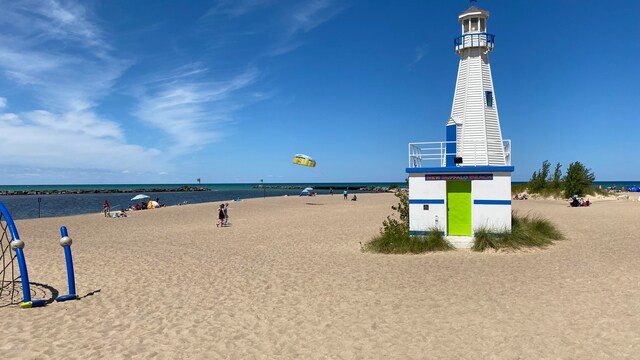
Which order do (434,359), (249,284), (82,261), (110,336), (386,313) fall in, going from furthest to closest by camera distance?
(82,261) < (249,284) < (386,313) < (110,336) < (434,359)

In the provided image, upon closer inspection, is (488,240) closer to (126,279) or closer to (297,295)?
(297,295)

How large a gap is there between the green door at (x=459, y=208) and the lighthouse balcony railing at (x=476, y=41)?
5712 millimetres

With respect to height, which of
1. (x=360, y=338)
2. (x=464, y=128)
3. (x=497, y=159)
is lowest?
(x=360, y=338)

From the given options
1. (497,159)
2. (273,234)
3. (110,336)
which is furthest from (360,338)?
(273,234)

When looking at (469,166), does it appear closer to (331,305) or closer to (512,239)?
(512,239)

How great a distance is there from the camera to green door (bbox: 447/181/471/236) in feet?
48.2

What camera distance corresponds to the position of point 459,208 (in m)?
14.7

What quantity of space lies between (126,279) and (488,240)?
11094mm

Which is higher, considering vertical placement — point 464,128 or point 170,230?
point 464,128

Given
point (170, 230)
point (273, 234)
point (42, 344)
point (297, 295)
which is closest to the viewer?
point (42, 344)

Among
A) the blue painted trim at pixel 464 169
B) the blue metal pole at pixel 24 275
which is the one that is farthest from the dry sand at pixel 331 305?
the blue painted trim at pixel 464 169

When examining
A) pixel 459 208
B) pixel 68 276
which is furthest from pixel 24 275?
pixel 459 208

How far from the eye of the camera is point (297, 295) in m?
8.92

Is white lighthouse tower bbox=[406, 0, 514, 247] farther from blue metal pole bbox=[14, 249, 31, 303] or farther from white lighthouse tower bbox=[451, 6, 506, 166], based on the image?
blue metal pole bbox=[14, 249, 31, 303]
